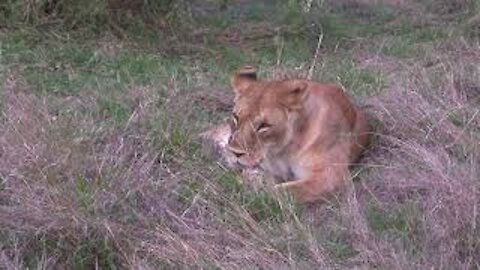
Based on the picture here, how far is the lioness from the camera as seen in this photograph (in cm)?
471

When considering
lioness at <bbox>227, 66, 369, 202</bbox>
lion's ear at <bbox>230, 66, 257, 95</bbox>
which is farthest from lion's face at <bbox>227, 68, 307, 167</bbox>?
lion's ear at <bbox>230, 66, 257, 95</bbox>

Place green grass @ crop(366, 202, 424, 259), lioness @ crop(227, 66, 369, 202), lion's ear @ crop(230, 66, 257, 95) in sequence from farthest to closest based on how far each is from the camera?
lion's ear @ crop(230, 66, 257, 95) < lioness @ crop(227, 66, 369, 202) < green grass @ crop(366, 202, 424, 259)

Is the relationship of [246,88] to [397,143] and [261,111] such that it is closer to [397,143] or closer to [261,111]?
[261,111]

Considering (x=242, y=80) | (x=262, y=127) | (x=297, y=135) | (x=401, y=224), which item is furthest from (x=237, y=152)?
(x=401, y=224)

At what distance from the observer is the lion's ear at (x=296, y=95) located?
483 centimetres

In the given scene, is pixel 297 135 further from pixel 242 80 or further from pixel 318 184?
pixel 242 80

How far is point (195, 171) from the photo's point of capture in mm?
4754

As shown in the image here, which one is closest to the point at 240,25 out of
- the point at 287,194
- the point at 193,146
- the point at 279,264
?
the point at 193,146

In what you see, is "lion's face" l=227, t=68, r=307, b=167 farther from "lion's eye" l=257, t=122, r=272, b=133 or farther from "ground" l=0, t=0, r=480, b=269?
"ground" l=0, t=0, r=480, b=269

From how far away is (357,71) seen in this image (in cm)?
687

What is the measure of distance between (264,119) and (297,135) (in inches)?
8.5

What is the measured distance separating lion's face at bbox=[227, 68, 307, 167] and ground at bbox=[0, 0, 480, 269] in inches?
4.7

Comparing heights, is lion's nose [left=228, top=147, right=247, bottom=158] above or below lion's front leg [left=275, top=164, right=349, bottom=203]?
above

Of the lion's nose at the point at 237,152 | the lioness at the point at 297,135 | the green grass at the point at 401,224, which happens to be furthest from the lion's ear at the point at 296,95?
the green grass at the point at 401,224
